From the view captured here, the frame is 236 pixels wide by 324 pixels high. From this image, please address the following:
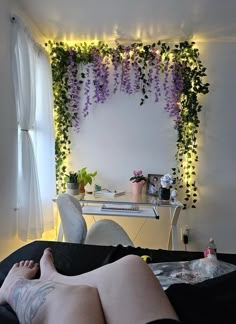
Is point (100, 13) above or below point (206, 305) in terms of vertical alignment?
above

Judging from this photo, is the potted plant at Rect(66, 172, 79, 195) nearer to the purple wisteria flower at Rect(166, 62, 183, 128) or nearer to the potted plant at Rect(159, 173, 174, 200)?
the potted plant at Rect(159, 173, 174, 200)

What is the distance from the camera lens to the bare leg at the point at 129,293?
83cm

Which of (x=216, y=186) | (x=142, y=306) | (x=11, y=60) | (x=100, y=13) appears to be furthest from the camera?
(x=216, y=186)

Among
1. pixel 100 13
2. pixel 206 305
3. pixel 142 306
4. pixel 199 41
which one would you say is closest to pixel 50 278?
pixel 142 306

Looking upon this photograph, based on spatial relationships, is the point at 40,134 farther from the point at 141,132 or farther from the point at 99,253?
the point at 99,253

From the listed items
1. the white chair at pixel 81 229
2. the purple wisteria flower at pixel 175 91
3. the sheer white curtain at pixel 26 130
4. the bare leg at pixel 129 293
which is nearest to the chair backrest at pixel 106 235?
the white chair at pixel 81 229

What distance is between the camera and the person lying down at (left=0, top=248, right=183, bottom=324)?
825mm

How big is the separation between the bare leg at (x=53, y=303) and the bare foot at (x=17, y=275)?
23 millimetres

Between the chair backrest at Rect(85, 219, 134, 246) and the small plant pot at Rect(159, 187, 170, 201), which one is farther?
the small plant pot at Rect(159, 187, 170, 201)

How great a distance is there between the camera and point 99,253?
151 centimetres

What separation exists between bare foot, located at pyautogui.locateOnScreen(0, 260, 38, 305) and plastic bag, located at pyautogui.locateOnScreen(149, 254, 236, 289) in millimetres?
481

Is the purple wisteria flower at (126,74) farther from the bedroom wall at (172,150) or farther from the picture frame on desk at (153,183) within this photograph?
the picture frame on desk at (153,183)

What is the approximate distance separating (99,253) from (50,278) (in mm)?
447

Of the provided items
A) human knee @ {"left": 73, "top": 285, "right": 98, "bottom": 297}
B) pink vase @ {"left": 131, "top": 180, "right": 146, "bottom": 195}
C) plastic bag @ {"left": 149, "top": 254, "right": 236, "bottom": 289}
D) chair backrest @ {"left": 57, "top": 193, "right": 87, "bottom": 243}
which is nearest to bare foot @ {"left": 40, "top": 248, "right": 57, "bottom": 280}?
human knee @ {"left": 73, "top": 285, "right": 98, "bottom": 297}
